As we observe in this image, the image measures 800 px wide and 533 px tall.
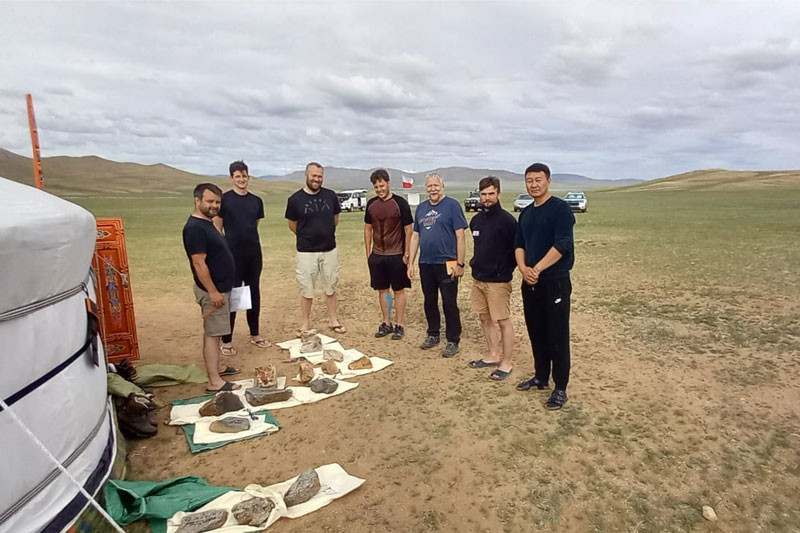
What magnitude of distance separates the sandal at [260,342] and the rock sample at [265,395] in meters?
1.33

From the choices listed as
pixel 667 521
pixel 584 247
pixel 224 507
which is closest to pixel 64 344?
pixel 224 507

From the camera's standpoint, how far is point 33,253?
2.15 meters

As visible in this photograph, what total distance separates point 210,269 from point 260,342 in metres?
1.70

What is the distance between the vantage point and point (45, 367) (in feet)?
7.57

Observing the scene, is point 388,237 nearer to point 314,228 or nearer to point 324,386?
point 314,228

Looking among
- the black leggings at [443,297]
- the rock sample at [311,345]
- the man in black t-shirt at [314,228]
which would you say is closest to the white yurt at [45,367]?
the rock sample at [311,345]

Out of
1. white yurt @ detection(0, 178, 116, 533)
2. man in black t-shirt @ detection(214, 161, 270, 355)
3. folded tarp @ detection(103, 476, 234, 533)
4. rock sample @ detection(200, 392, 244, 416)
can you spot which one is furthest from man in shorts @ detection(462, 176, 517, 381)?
white yurt @ detection(0, 178, 116, 533)

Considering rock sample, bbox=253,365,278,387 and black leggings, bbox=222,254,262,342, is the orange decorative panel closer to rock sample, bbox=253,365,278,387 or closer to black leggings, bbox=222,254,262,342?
black leggings, bbox=222,254,262,342

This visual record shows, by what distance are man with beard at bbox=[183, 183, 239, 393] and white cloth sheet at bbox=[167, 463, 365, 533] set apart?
157cm

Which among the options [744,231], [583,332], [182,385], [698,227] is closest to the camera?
[182,385]

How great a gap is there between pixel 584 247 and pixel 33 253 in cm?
1266

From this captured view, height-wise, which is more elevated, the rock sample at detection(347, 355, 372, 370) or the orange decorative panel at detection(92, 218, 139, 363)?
the orange decorative panel at detection(92, 218, 139, 363)

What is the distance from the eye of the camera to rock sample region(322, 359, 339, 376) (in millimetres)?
4559

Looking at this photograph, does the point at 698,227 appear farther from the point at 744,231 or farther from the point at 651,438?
the point at 651,438
